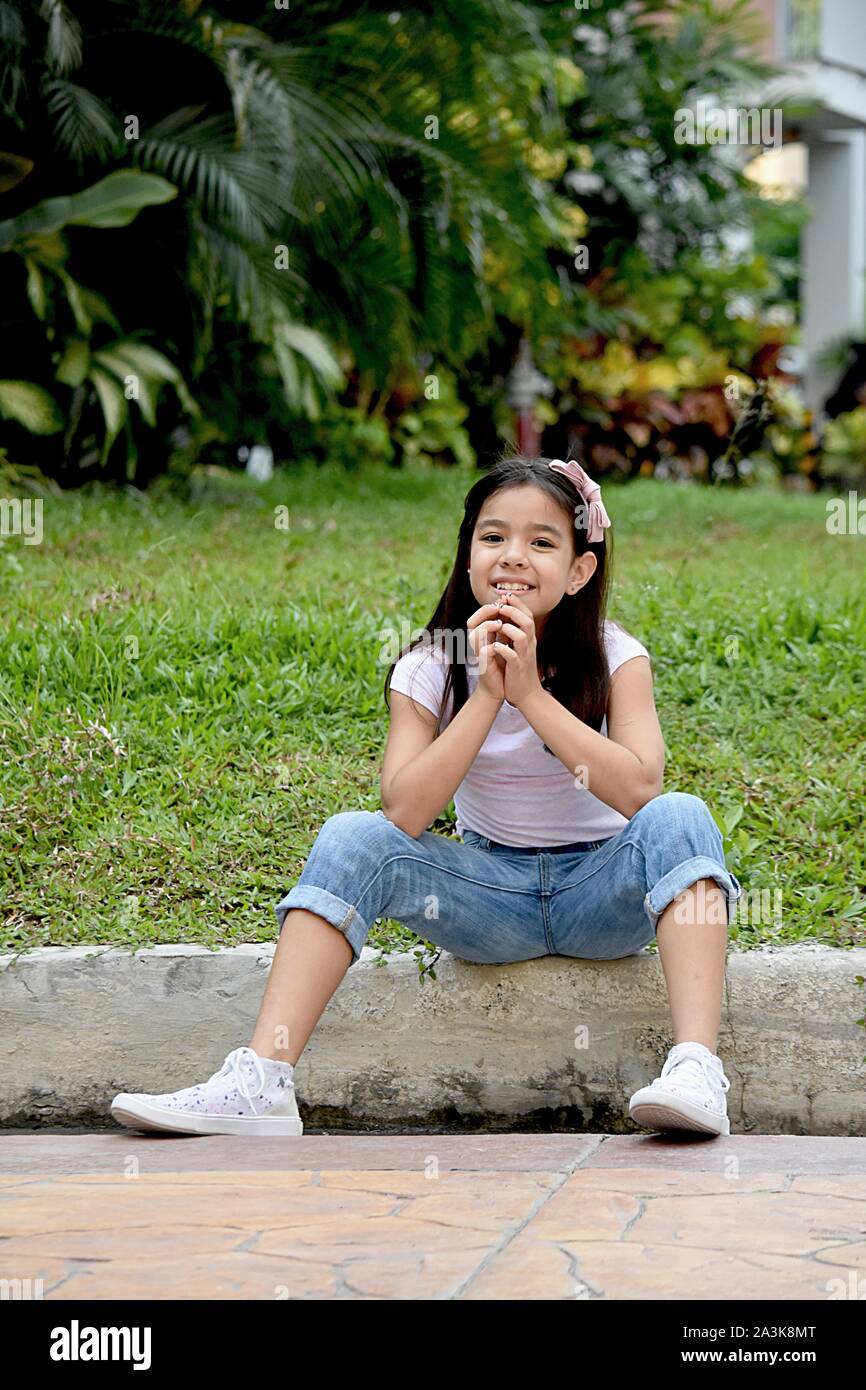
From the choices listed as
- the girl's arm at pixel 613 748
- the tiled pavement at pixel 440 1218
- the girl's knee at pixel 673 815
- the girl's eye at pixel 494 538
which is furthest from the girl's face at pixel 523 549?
the tiled pavement at pixel 440 1218

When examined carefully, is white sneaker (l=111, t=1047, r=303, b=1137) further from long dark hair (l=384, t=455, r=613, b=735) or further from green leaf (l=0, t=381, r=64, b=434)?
green leaf (l=0, t=381, r=64, b=434)

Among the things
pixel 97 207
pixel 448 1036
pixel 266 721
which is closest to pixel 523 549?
pixel 448 1036

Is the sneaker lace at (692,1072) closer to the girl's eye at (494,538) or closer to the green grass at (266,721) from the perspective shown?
the green grass at (266,721)

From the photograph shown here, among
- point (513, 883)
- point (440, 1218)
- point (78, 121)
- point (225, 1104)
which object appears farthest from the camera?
point (78, 121)

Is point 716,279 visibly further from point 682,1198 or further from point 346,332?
point 682,1198

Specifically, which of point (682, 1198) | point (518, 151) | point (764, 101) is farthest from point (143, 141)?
point (764, 101)

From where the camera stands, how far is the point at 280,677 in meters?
4.28

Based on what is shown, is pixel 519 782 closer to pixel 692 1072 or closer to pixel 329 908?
pixel 329 908

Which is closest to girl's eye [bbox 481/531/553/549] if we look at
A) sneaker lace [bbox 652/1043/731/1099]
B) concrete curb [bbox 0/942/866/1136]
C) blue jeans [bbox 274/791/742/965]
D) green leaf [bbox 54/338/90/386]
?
blue jeans [bbox 274/791/742/965]

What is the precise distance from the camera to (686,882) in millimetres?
2762

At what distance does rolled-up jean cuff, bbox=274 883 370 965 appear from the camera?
9.22ft

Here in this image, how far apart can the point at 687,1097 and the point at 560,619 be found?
41.4 inches

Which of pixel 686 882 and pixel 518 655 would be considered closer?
pixel 686 882

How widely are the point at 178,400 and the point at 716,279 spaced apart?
596 cm
